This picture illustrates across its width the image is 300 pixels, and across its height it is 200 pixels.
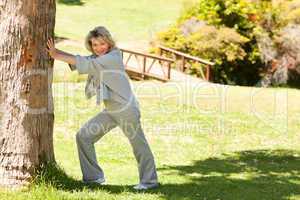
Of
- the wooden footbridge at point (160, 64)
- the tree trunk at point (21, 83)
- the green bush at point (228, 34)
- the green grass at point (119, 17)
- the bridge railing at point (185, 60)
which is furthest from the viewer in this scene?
the green grass at point (119, 17)

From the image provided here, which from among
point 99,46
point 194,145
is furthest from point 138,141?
point 194,145

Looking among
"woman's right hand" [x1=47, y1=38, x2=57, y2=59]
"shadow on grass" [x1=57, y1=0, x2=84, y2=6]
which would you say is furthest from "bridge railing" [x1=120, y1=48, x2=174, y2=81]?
"shadow on grass" [x1=57, y1=0, x2=84, y2=6]

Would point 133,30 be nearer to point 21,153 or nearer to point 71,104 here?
point 71,104

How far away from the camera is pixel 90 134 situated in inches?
269

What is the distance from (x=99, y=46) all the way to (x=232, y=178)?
9.65 ft

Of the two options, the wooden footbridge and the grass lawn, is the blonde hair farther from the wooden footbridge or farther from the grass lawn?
the wooden footbridge

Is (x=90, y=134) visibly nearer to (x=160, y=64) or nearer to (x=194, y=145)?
(x=194, y=145)

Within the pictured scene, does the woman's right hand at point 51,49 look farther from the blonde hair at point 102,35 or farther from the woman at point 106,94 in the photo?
the blonde hair at point 102,35

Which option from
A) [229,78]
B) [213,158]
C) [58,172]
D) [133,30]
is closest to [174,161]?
[213,158]

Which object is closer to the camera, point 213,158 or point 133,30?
point 213,158

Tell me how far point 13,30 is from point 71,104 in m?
8.00

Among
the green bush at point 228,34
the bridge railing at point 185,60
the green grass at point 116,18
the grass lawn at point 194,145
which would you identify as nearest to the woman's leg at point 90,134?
the grass lawn at point 194,145

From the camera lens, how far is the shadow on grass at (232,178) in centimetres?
691

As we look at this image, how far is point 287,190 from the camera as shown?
25.0ft
